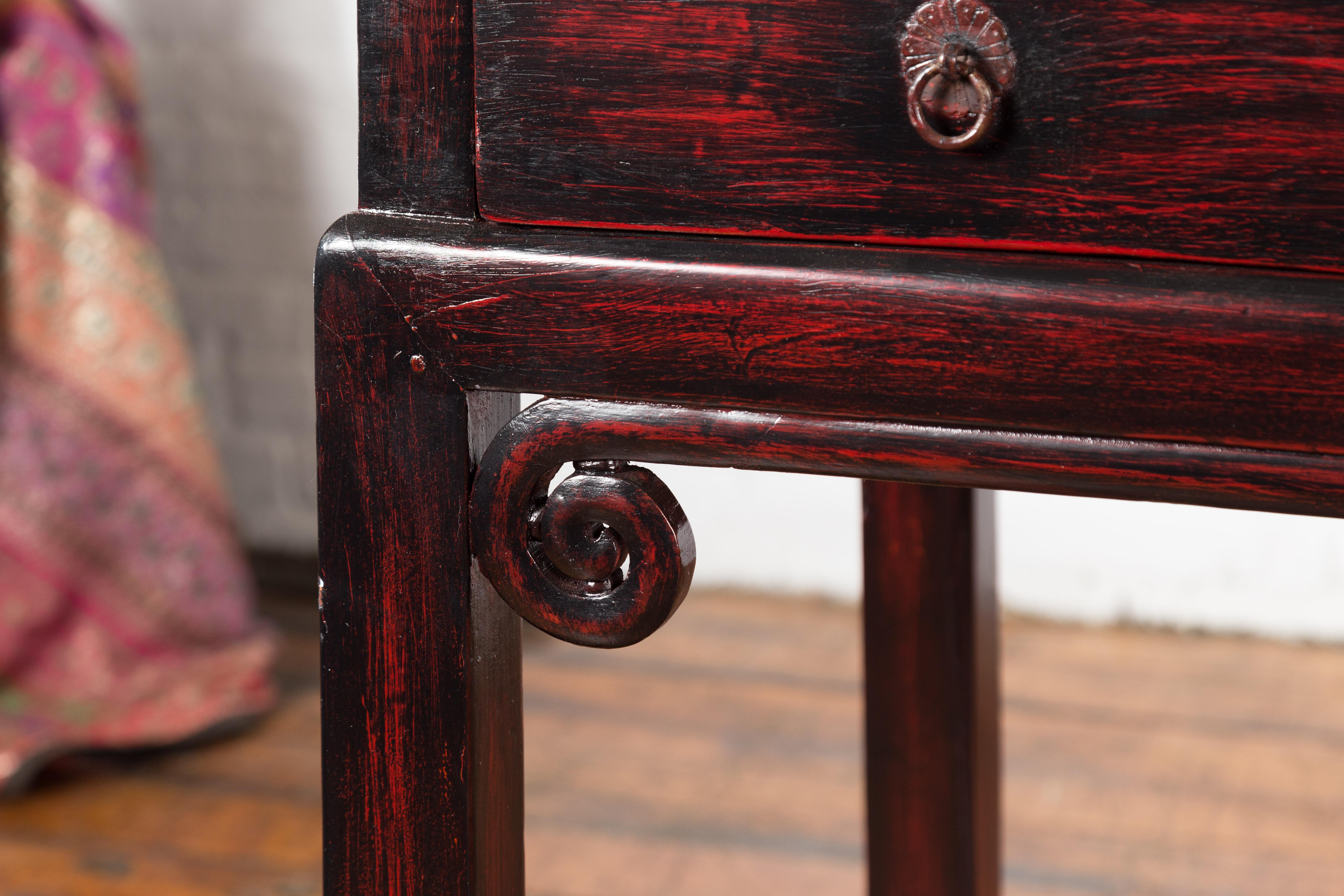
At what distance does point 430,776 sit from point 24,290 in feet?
3.79

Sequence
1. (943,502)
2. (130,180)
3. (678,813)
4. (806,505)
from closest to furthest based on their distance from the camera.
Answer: (943,502), (678,813), (130,180), (806,505)

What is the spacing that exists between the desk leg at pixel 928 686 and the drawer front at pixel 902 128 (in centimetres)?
34

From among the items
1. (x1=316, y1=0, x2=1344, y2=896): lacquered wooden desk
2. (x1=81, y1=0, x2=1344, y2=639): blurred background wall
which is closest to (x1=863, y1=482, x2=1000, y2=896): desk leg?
(x1=316, y1=0, x2=1344, y2=896): lacquered wooden desk

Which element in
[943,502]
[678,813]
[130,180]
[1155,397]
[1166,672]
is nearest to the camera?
[1155,397]

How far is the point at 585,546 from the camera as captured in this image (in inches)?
17.4

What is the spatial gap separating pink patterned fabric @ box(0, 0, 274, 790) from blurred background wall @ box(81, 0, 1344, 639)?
0.35m

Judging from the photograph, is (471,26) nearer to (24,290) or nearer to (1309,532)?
(24,290)

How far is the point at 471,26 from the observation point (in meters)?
0.43

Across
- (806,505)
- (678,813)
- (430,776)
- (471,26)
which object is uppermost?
(471,26)

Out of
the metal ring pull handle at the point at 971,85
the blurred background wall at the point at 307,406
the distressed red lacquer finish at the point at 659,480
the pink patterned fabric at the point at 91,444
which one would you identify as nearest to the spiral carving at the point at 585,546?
the distressed red lacquer finish at the point at 659,480

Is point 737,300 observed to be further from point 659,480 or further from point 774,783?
point 774,783

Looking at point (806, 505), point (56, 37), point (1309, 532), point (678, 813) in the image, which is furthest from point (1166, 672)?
point (56, 37)

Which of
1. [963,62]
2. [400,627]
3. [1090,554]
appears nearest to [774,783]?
[1090,554]

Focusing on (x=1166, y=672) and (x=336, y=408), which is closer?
(x=336, y=408)
